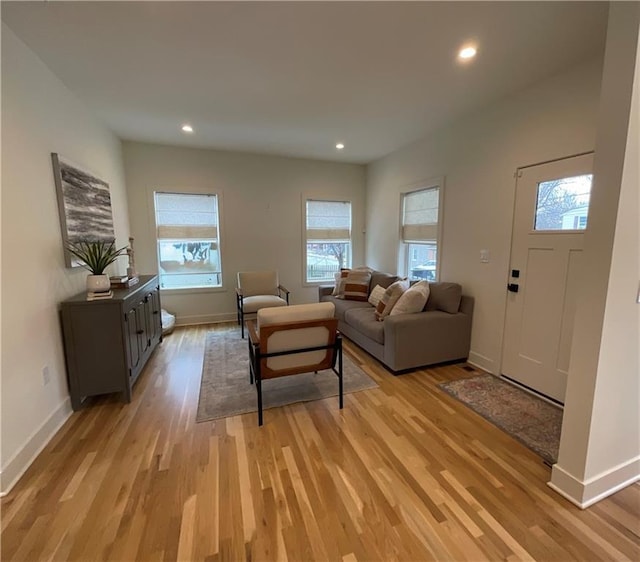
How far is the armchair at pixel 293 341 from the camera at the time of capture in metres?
2.32

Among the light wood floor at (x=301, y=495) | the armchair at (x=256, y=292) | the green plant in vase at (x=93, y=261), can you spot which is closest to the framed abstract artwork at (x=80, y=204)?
the green plant in vase at (x=93, y=261)

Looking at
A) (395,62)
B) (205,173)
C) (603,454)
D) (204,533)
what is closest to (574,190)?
(395,62)

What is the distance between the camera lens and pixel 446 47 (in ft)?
6.98

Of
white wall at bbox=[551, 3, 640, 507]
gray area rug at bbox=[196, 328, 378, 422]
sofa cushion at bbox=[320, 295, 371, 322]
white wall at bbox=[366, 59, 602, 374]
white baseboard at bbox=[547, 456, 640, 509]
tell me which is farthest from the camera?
sofa cushion at bbox=[320, 295, 371, 322]

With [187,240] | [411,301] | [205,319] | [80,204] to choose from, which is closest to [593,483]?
[411,301]

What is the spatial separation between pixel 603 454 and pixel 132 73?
4179 millimetres

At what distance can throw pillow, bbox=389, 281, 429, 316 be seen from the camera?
3.30 m

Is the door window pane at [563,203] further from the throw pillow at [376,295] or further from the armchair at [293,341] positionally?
the armchair at [293,341]

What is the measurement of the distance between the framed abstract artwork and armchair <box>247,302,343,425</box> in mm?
1784

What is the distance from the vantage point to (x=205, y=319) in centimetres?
504

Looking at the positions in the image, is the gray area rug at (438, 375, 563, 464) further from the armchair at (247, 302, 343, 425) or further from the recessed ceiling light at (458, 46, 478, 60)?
the recessed ceiling light at (458, 46, 478, 60)

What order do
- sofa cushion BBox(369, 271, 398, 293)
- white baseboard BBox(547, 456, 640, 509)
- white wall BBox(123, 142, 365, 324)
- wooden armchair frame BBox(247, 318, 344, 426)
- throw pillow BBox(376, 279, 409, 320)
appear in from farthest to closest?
white wall BBox(123, 142, 365, 324), sofa cushion BBox(369, 271, 398, 293), throw pillow BBox(376, 279, 409, 320), wooden armchair frame BBox(247, 318, 344, 426), white baseboard BBox(547, 456, 640, 509)

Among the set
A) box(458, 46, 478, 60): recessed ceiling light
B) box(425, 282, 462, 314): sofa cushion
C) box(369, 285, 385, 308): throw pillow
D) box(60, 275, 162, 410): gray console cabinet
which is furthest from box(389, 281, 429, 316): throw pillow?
box(60, 275, 162, 410): gray console cabinet

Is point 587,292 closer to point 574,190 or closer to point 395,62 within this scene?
point 574,190
